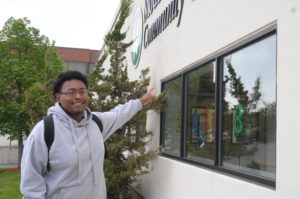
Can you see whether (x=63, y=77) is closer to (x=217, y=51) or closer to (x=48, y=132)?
(x=48, y=132)

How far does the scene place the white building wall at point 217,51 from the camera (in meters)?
3.12

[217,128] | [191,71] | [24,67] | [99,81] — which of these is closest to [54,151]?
[217,128]

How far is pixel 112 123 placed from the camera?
12.6 feet

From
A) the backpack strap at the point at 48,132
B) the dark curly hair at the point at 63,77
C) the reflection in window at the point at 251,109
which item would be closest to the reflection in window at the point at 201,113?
the reflection in window at the point at 251,109

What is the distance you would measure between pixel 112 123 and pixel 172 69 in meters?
2.87

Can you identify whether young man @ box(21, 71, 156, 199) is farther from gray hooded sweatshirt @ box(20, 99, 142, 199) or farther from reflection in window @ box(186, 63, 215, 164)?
reflection in window @ box(186, 63, 215, 164)

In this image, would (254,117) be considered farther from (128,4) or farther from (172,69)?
(128,4)

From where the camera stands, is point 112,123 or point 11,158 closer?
point 112,123

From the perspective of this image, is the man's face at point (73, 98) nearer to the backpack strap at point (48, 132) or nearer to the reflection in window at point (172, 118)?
the backpack strap at point (48, 132)

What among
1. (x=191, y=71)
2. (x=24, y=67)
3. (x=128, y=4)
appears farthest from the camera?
(x=24, y=67)

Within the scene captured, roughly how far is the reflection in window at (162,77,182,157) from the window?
14cm

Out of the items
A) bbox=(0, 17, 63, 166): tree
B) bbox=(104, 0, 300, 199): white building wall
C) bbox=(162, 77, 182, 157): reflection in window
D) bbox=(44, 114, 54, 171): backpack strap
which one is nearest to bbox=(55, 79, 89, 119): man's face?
bbox=(44, 114, 54, 171): backpack strap

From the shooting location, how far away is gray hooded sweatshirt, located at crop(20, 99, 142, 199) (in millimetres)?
2926

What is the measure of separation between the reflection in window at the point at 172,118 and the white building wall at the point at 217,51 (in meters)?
0.19
